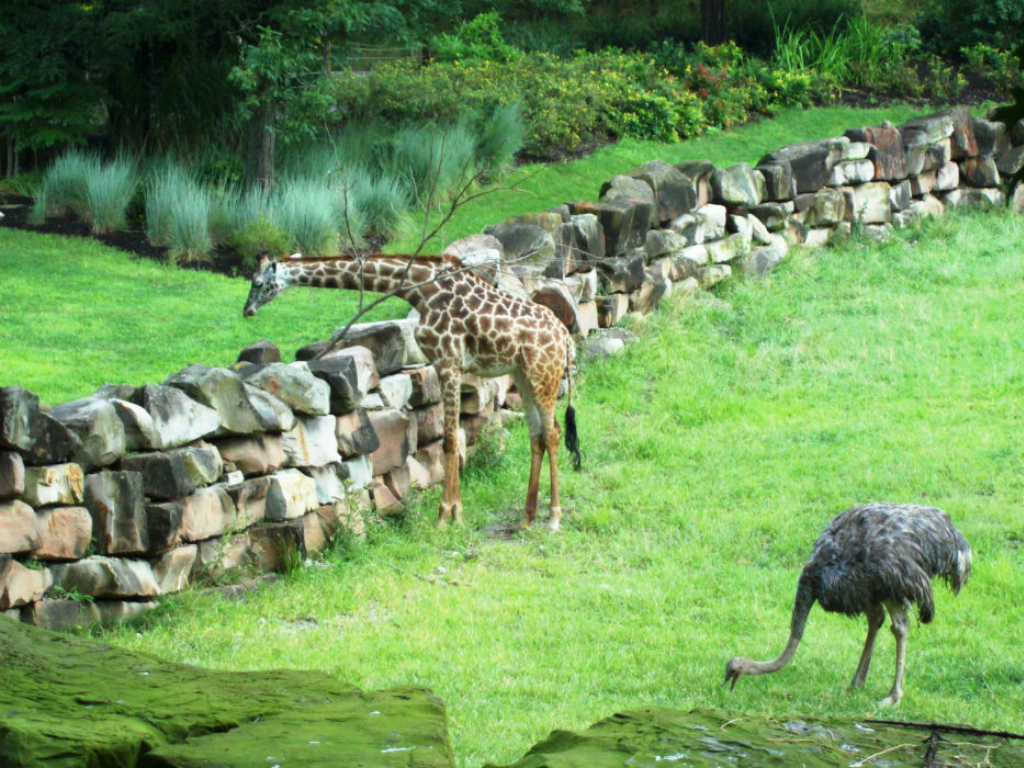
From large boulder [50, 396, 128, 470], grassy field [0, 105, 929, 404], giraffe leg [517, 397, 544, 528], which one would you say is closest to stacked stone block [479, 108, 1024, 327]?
grassy field [0, 105, 929, 404]

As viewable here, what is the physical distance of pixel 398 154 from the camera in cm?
1683

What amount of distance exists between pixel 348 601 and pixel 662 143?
13660 millimetres

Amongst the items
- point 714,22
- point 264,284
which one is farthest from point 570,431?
point 714,22

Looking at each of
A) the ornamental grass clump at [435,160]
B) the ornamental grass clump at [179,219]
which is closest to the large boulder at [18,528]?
the ornamental grass clump at [179,219]

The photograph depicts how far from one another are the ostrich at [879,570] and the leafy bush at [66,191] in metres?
11.4

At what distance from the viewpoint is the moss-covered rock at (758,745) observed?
2.64 metres

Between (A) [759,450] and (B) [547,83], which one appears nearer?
(A) [759,450]

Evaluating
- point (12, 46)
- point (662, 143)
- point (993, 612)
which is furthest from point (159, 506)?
point (662, 143)

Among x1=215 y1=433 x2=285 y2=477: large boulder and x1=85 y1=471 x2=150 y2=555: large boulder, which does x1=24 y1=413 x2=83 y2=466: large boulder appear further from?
x1=215 y1=433 x2=285 y2=477: large boulder

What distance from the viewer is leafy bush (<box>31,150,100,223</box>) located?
14.8m

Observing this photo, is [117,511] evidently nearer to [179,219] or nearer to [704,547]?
[704,547]

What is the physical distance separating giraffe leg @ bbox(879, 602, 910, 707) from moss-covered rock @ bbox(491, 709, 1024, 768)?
10.4ft

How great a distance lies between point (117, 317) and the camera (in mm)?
11469

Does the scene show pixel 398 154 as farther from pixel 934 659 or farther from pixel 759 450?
pixel 934 659
